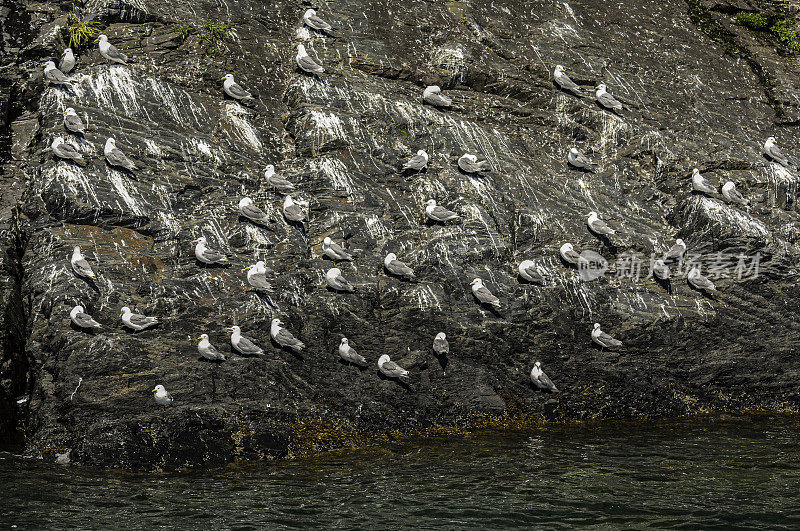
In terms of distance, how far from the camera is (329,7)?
20047 millimetres

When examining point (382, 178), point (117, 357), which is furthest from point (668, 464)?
point (117, 357)

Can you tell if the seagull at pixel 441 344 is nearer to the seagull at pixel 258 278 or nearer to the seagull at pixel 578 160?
the seagull at pixel 258 278

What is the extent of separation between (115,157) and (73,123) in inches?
48.8

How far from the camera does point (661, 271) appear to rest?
16484mm

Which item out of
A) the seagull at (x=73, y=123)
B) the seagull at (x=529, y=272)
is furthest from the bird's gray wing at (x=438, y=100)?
the seagull at (x=73, y=123)

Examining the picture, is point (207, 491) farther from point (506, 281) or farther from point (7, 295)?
point (506, 281)

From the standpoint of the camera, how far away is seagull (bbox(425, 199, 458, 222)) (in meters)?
16.2

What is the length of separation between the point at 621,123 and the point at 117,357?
13531 mm

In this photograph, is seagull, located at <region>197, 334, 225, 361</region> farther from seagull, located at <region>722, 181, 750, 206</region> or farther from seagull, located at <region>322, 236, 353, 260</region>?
seagull, located at <region>722, 181, 750, 206</region>

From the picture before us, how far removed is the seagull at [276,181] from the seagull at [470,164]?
4008mm

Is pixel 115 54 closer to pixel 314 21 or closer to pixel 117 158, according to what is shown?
pixel 117 158

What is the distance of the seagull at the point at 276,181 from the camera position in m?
16.1

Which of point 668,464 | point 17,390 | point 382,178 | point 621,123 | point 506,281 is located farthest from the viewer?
point 621,123

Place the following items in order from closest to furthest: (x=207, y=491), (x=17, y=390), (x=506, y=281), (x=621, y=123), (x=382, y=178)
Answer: (x=207, y=491)
(x=17, y=390)
(x=506, y=281)
(x=382, y=178)
(x=621, y=123)
